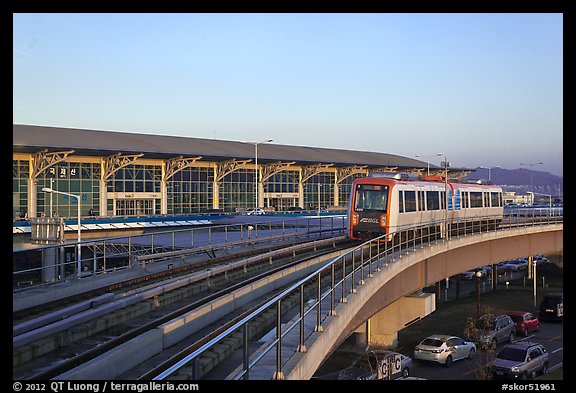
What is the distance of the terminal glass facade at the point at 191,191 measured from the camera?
6531 cm

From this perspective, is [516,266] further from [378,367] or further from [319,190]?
[378,367]

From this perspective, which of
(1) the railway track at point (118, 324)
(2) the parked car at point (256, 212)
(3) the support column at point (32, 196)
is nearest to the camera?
(1) the railway track at point (118, 324)

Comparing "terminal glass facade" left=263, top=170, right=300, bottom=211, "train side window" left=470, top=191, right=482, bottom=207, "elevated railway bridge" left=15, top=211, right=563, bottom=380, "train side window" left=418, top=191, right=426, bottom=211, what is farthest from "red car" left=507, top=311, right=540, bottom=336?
"terminal glass facade" left=263, top=170, right=300, bottom=211

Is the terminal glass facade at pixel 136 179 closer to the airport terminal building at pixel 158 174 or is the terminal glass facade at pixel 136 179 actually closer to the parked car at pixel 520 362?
the airport terminal building at pixel 158 174

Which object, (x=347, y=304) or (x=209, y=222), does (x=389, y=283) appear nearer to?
(x=347, y=304)

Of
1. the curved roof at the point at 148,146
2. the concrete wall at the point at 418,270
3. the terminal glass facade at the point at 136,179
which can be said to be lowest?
the concrete wall at the point at 418,270

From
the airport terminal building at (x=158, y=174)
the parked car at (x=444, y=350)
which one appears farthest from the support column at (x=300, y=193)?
the parked car at (x=444, y=350)

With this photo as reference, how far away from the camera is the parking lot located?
86.7ft

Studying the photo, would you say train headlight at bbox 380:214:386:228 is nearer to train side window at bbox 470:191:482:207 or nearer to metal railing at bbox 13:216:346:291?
metal railing at bbox 13:216:346:291

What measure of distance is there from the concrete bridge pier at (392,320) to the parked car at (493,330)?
2.76m

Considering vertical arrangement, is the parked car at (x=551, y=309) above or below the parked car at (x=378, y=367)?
below

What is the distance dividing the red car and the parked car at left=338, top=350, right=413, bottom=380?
12295mm
